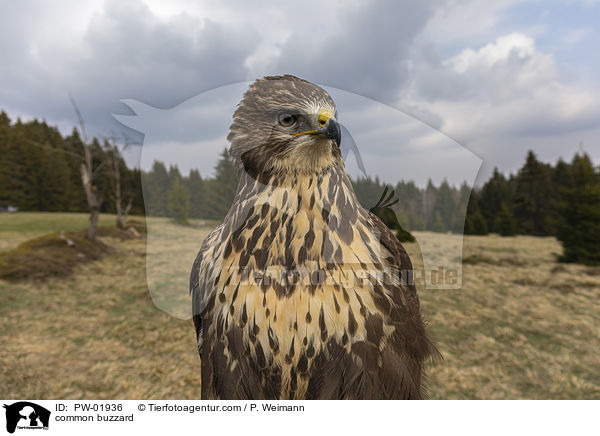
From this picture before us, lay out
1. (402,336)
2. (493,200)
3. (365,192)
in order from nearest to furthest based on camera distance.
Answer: (365,192) → (402,336) → (493,200)

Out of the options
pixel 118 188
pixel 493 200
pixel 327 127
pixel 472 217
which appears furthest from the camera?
pixel 493 200

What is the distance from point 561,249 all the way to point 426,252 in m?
7.31

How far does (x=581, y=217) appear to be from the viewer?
6520 mm

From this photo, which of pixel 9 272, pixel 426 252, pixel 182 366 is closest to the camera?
pixel 426 252

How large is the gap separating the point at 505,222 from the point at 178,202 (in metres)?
5.13

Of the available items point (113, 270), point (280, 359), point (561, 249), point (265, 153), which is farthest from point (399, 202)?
point (561, 249)

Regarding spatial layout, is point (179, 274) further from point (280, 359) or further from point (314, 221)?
point (314, 221)

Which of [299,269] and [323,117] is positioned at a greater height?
[323,117]

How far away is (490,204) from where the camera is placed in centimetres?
404

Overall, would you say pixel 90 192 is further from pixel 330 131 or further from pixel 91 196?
pixel 330 131

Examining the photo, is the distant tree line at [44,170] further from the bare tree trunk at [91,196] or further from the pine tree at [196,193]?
the pine tree at [196,193]

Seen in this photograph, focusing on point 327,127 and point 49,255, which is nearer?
point 327,127
